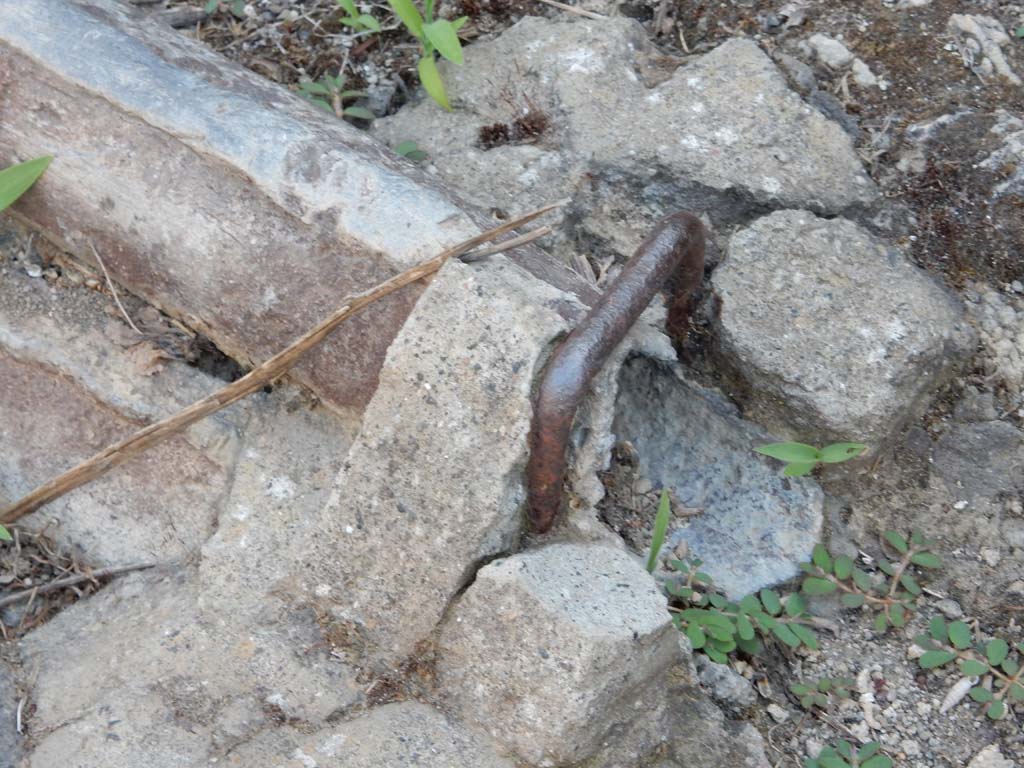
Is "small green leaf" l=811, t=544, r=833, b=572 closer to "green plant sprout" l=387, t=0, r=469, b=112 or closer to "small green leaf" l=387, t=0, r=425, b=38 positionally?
"green plant sprout" l=387, t=0, r=469, b=112

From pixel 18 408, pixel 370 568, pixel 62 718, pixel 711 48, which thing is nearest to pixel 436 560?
pixel 370 568

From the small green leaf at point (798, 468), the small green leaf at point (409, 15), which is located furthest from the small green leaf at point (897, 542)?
the small green leaf at point (409, 15)

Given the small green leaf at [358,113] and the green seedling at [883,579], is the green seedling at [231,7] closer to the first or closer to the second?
the small green leaf at [358,113]

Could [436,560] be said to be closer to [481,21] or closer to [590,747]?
[590,747]

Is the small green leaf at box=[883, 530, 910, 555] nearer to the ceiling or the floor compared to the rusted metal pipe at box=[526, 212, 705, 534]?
nearer to the floor

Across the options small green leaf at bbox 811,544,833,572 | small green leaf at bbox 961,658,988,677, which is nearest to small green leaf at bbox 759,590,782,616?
small green leaf at bbox 811,544,833,572

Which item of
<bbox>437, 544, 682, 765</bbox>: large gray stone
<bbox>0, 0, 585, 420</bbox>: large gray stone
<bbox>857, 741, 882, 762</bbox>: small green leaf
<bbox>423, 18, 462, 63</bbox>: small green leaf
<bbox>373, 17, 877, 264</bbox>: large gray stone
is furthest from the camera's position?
<bbox>423, 18, 462, 63</bbox>: small green leaf
